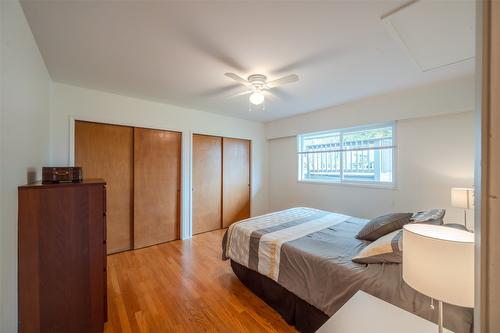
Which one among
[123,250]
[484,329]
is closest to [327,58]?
[484,329]

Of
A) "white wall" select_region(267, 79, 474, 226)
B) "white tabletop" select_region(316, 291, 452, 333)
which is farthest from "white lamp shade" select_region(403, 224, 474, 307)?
"white wall" select_region(267, 79, 474, 226)

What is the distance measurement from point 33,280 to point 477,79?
2335 mm

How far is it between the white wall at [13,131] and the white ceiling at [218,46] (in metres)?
0.25

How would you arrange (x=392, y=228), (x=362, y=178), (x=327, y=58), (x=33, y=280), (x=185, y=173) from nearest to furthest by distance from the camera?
(x=33, y=280) → (x=392, y=228) → (x=327, y=58) → (x=362, y=178) → (x=185, y=173)

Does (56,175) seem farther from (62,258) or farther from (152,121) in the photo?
(152,121)

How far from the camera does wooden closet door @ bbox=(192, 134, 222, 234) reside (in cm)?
399

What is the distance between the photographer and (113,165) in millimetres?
3074

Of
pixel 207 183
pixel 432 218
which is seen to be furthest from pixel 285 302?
pixel 207 183

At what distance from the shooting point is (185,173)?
3.75m

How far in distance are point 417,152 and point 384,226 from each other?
5.53 feet

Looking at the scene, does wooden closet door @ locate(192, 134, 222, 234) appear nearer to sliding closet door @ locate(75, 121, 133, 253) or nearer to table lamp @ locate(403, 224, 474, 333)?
sliding closet door @ locate(75, 121, 133, 253)

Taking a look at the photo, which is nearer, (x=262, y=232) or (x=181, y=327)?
(x=181, y=327)

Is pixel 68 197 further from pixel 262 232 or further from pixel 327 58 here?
pixel 327 58

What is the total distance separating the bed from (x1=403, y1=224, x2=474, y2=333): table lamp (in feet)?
2.02
